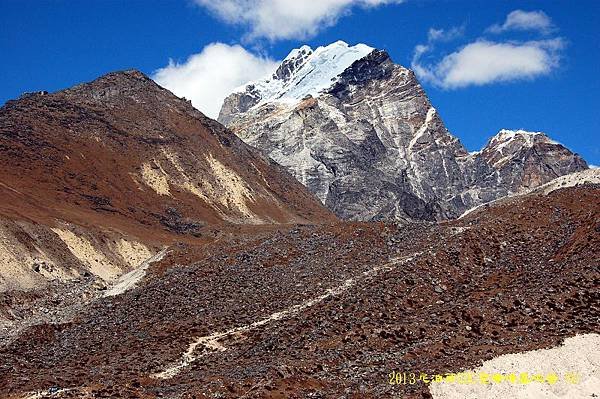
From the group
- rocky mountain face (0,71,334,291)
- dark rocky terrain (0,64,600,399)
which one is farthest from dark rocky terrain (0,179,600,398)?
rocky mountain face (0,71,334,291)

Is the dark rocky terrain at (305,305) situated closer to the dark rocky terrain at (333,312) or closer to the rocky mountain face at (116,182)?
the dark rocky terrain at (333,312)

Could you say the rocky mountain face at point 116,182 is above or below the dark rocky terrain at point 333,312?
above

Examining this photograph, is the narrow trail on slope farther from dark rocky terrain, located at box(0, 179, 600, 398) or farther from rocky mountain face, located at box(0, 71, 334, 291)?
rocky mountain face, located at box(0, 71, 334, 291)

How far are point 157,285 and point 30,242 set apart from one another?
3166 cm

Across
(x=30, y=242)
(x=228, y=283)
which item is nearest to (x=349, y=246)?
(x=228, y=283)

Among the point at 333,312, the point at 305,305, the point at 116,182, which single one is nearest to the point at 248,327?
the point at 305,305

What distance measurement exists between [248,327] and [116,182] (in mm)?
83410

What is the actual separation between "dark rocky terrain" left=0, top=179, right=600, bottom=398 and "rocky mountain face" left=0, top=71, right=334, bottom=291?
1028 inches

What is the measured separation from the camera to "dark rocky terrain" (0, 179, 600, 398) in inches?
1128

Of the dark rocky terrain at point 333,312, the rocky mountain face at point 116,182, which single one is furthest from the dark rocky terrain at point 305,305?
the rocky mountain face at point 116,182

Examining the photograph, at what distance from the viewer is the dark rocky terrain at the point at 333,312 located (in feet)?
94.0

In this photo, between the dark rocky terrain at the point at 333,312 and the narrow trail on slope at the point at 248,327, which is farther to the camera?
the narrow trail on slope at the point at 248,327

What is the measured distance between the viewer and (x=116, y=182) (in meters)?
116

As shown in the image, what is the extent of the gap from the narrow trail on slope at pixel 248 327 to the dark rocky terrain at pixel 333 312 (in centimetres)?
13
